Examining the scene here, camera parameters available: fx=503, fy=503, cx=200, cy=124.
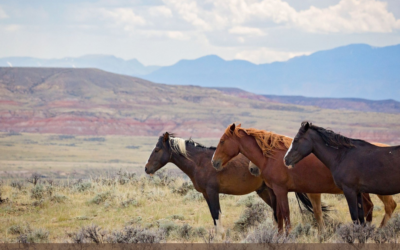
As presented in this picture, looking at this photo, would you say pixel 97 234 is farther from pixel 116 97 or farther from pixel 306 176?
pixel 116 97

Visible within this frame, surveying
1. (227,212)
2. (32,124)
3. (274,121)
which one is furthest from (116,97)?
(227,212)

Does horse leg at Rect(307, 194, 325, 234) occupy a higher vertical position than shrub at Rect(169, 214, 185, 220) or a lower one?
higher

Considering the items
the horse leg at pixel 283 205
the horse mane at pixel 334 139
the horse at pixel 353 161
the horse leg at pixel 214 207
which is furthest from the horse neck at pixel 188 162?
the horse mane at pixel 334 139

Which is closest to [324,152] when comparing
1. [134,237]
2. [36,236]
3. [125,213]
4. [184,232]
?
[184,232]

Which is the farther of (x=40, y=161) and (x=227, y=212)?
Answer: (x=40, y=161)

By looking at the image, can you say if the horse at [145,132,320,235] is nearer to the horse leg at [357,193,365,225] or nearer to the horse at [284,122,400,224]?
the horse at [284,122,400,224]

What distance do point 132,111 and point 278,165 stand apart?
9438 centimetres

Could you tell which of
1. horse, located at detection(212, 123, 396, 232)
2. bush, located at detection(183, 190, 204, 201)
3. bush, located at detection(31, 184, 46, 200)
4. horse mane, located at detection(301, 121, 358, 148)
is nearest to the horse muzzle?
horse, located at detection(212, 123, 396, 232)

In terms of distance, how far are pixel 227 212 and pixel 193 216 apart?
3.10 ft

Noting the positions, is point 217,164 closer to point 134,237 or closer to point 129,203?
point 134,237

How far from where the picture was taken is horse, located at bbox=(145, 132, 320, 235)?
31.7 ft

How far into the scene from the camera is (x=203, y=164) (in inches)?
392

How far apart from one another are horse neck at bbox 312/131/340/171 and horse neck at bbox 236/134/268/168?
0.97 meters

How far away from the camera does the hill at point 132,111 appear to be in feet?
295
